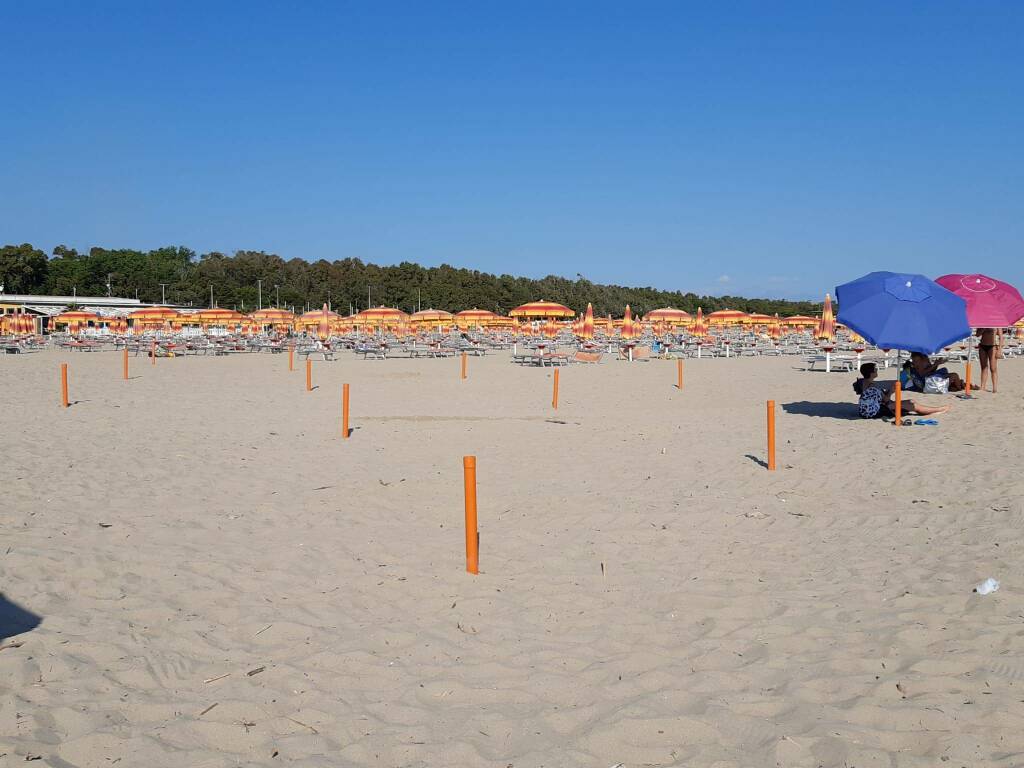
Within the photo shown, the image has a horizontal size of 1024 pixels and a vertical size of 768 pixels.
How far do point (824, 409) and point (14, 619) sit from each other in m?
11.7

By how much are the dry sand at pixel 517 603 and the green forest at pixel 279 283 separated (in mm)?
68142

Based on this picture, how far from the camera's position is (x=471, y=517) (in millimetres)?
4949

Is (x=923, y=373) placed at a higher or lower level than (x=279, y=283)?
lower

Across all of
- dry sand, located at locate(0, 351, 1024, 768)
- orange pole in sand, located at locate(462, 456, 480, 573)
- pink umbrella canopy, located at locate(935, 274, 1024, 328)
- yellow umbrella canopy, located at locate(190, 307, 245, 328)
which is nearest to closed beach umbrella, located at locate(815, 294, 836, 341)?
pink umbrella canopy, located at locate(935, 274, 1024, 328)

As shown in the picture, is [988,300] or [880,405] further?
[988,300]

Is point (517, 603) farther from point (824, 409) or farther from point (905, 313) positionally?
point (824, 409)

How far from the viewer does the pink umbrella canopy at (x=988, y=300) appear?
1217cm

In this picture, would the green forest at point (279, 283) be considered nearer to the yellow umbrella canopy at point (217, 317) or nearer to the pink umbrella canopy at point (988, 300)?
the yellow umbrella canopy at point (217, 317)

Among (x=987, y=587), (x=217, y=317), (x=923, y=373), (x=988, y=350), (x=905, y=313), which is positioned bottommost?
(x=987, y=587)

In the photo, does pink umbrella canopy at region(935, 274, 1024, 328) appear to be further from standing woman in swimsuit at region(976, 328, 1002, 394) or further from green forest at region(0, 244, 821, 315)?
green forest at region(0, 244, 821, 315)

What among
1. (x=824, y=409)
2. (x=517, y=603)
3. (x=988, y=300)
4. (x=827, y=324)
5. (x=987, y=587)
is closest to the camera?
(x=987, y=587)

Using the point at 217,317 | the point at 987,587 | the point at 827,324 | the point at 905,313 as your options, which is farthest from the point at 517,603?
the point at 217,317

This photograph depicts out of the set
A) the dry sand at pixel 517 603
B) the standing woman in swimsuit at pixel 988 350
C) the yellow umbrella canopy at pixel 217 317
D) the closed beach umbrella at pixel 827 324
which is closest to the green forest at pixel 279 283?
the yellow umbrella canopy at pixel 217 317

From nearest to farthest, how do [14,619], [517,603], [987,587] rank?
[14,619] < [987,587] < [517,603]
